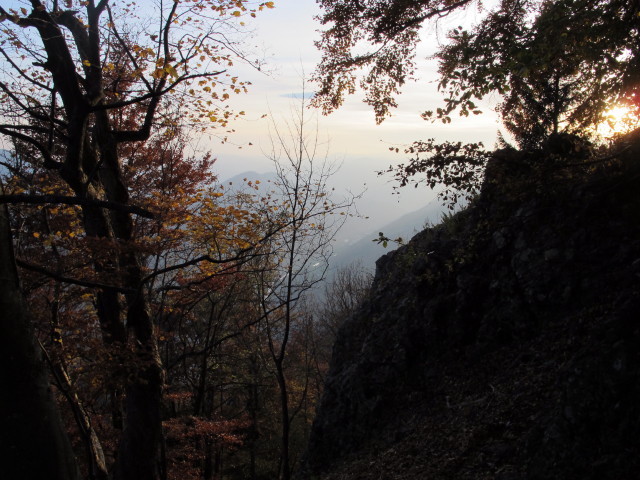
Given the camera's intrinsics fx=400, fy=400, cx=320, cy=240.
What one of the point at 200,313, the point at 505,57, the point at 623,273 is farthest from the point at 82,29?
the point at 200,313

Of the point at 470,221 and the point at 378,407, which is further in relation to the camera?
the point at 470,221

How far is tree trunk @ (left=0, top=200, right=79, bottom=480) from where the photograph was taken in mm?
2199

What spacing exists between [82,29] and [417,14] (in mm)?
5361

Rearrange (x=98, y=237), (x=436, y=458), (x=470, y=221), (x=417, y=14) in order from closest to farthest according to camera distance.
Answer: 1. (x=436, y=458)
2. (x=98, y=237)
3. (x=417, y=14)
4. (x=470, y=221)

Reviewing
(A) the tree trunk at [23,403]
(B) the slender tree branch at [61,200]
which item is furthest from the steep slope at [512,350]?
(B) the slender tree branch at [61,200]

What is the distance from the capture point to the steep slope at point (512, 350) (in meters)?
3.82

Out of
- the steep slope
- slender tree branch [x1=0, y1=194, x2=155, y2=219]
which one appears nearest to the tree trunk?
slender tree branch [x1=0, y1=194, x2=155, y2=219]

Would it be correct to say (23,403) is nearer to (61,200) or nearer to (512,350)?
(61,200)

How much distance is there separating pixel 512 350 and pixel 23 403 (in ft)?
21.3

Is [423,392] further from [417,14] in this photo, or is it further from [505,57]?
[417,14]

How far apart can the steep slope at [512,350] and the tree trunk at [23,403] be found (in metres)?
3.97

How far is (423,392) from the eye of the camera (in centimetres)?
743

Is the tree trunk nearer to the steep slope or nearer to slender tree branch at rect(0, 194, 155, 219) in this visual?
slender tree branch at rect(0, 194, 155, 219)

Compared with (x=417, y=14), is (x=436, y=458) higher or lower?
lower
